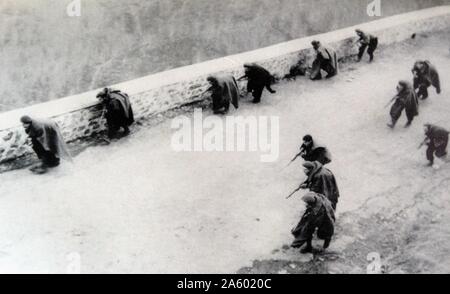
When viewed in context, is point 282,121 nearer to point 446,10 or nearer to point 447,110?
point 447,110

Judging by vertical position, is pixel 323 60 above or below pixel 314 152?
above

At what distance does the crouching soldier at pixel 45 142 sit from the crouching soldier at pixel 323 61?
5.74 metres

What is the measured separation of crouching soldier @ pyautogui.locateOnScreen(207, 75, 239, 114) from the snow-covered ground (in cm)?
100

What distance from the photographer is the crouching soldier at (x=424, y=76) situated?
9469mm

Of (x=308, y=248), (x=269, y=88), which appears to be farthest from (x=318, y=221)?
(x=269, y=88)

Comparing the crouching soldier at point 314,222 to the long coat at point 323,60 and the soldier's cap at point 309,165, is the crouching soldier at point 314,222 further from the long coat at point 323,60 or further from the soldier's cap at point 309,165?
the long coat at point 323,60

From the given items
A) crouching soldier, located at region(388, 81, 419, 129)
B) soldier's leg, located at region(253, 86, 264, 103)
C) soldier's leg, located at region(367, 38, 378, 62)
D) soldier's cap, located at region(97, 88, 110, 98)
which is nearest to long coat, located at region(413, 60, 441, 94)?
crouching soldier, located at region(388, 81, 419, 129)

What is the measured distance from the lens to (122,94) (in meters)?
8.06

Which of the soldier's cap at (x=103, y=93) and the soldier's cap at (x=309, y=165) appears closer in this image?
the soldier's cap at (x=309, y=165)

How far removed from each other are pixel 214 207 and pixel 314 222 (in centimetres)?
149

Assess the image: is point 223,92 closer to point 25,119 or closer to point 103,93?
→ point 103,93

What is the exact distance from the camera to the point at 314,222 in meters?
5.91

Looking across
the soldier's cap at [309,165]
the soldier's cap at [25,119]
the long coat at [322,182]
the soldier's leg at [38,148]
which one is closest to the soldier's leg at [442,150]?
the long coat at [322,182]
